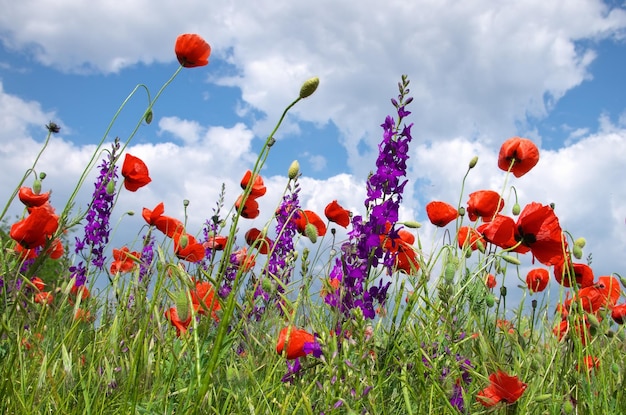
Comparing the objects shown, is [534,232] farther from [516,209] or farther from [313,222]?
[313,222]

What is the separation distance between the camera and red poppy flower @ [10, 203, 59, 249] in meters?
1.74

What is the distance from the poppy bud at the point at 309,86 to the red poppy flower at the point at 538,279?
2.42 meters

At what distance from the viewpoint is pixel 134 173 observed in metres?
3.59

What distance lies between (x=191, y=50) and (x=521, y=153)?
1.72 meters

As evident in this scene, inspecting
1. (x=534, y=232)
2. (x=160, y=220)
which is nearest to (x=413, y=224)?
(x=534, y=232)

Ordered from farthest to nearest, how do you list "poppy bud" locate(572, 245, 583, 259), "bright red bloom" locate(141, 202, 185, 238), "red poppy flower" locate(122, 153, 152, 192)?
"red poppy flower" locate(122, 153, 152, 192) → "bright red bloom" locate(141, 202, 185, 238) → "poppy bud" locate(572, 245, 583, 259)

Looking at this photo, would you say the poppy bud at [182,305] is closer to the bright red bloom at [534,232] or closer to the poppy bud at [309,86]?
the poppy bud at [309,86]

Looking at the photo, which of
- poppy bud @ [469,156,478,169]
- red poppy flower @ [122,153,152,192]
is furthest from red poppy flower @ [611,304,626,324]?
red poppy flower @ [122,153,152,192]

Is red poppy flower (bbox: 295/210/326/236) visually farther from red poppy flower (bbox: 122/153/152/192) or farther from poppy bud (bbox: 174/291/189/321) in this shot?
poppy bud (bbox: 174/291/189/321)

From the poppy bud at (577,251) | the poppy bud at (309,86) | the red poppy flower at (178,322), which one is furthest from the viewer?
the poppy bud at (577,251)

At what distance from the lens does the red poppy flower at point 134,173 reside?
3.59 meters

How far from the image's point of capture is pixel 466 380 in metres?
2.19

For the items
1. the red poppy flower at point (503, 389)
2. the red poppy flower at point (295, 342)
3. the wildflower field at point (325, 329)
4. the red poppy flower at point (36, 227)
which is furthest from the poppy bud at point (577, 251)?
the red poppy flower at point (36, 227)

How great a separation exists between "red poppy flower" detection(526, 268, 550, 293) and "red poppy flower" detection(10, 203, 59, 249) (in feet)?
7.88
